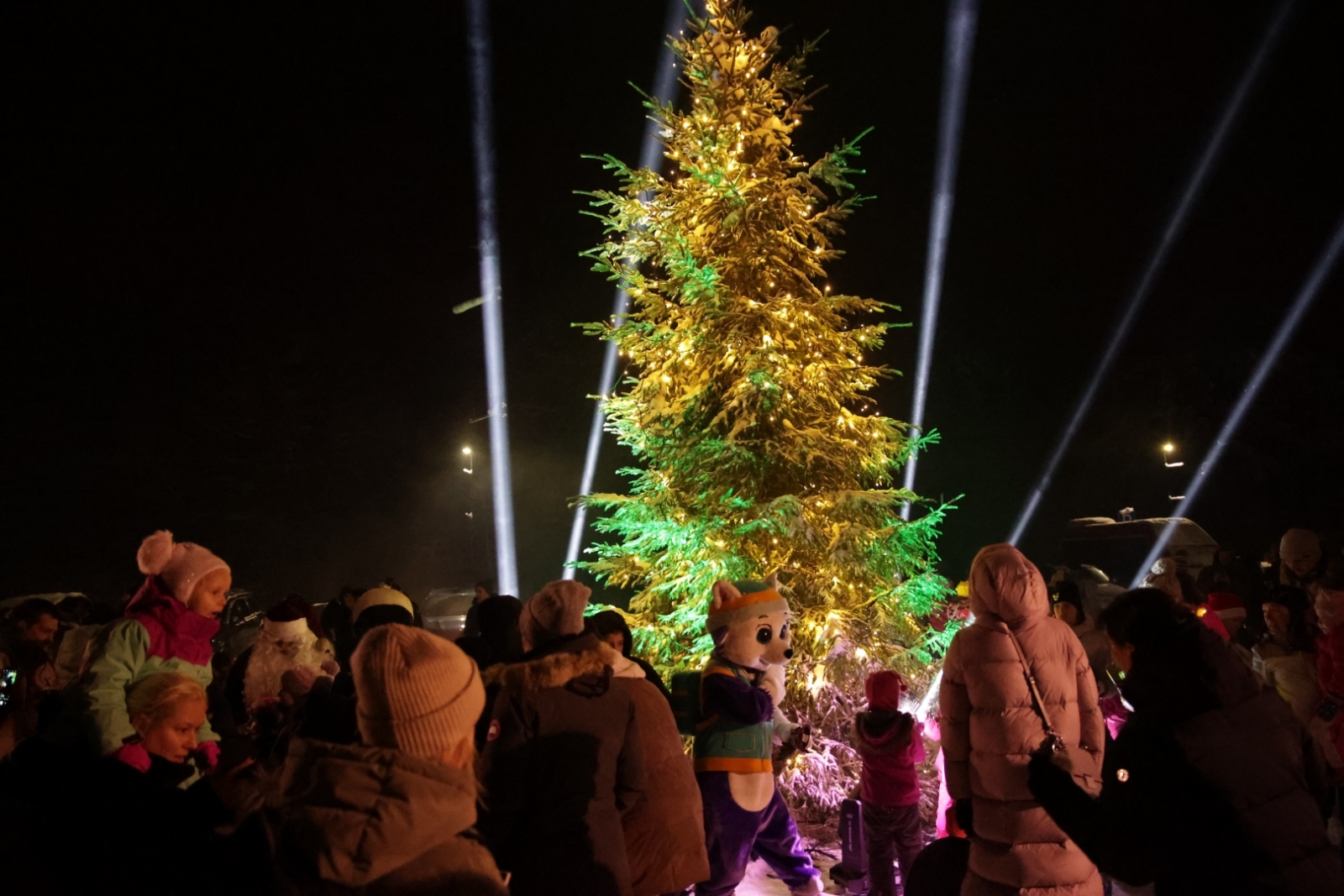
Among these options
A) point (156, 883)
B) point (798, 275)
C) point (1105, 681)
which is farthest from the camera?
point (798, 275)

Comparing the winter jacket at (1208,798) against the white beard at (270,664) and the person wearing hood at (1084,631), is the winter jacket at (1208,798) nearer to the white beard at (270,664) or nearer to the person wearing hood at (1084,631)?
the person wearing hood at (1084,631)

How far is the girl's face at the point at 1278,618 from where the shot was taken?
6.83 metres

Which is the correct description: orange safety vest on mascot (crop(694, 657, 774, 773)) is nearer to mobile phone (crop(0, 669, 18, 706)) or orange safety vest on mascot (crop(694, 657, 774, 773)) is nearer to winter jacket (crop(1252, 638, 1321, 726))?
winter jacket (crop(1252, 638, 1321, 726))

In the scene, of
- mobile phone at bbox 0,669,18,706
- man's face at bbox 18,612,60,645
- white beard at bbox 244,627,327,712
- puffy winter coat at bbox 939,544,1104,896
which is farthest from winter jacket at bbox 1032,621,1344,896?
mobile phone at bbox 0,669,18,706

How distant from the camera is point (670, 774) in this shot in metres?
4.34

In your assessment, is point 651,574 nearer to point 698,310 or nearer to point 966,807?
point 698,310

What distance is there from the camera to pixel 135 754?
12.4 ft

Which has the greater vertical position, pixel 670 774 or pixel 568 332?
pixel 670 774

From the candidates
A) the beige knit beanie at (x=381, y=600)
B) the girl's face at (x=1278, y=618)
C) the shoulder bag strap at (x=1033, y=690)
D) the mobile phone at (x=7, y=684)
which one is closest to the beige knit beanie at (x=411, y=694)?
the shoulder bag strap at (x=1033, y=690)

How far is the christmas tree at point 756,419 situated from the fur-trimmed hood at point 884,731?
1.87m

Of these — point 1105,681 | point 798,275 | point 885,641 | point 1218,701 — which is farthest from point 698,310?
point 1218,701

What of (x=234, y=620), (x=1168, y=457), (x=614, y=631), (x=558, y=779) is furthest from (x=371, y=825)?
(x=1168, y=457)

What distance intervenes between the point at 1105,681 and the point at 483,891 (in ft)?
21.6

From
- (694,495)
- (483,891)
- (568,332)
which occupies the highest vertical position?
(483,891)
